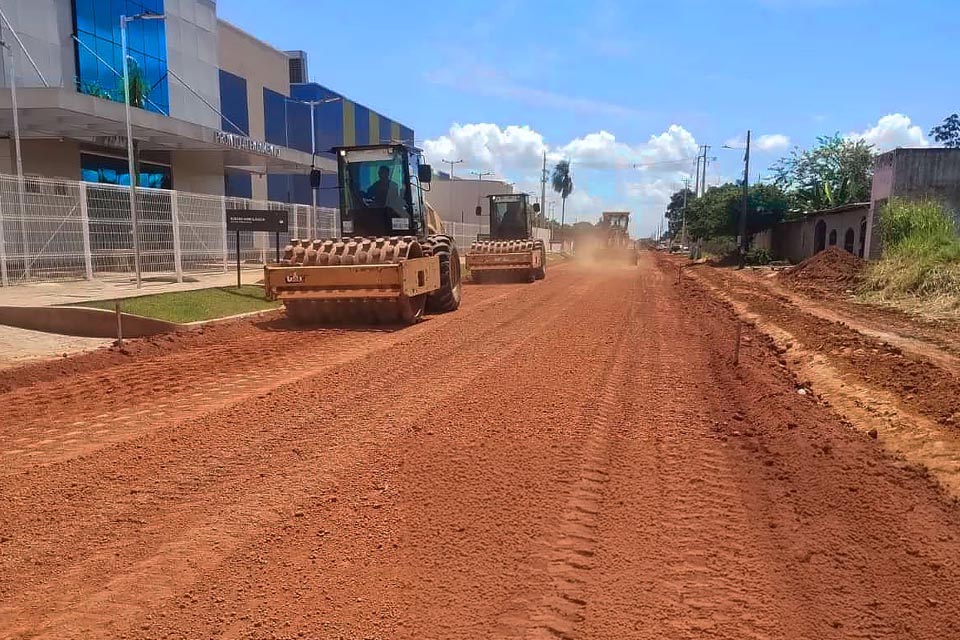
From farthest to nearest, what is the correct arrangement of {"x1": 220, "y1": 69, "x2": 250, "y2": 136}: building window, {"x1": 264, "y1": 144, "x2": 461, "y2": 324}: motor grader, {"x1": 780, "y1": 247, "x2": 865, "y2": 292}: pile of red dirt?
{"x1": 220, "y1": 69, "x2": 250, "y2": 136}: building window, {"x1": 780, "y1": 247, "x2": 865, "y2": 292}: pile of red dirt, {"x1": 264, "y1": 144, "x2": 461, "y2": 324}: motor grader

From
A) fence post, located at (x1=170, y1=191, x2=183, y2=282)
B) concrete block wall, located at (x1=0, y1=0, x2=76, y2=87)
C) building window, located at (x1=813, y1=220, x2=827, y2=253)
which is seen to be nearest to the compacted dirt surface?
fence post, located at (x1=170, y1=191, x2=183, y2=282)

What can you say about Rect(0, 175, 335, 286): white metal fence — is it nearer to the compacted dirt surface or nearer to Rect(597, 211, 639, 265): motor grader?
the compacted dirt surface

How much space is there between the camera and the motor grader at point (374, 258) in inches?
408

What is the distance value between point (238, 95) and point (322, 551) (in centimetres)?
4005

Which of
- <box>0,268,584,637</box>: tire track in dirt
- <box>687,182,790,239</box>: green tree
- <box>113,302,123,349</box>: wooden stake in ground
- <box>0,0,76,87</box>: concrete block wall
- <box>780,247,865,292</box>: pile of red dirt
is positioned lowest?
<box>0,268,584,637</box>: tire track in dirt

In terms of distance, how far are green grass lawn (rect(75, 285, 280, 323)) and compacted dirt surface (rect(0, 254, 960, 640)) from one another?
3705 mm

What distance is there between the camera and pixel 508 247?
21.9 meters

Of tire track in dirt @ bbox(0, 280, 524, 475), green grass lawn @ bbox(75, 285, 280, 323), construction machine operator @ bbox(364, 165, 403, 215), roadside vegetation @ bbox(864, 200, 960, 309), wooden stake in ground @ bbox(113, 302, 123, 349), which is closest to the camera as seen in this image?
tire track in dirt @ bbox(0, 280, 524, 475)

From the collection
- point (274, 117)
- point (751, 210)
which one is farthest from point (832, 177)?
point (274, 117)

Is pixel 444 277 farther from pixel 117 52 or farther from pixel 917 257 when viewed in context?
pixel 117 52

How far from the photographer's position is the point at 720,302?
52.6 ft

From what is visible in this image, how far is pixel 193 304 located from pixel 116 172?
16395 millimetres

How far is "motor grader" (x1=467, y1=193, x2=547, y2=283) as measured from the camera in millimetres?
21781

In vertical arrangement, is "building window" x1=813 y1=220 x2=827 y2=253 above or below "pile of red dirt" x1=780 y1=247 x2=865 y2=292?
above
